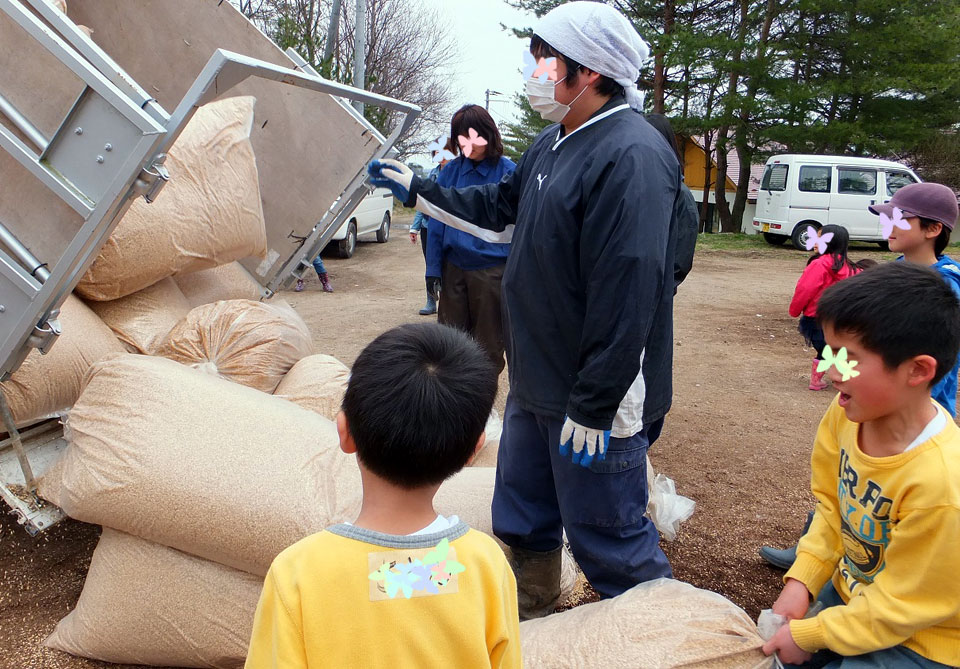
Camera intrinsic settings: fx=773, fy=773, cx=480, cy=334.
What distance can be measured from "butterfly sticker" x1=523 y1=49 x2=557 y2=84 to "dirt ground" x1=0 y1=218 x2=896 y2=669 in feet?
5.24

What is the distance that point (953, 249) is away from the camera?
45.8ft

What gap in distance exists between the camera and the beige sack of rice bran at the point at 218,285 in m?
3.14

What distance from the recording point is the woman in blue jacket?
11.9 ft

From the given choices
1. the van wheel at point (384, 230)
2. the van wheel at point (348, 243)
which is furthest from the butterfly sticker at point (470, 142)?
the van wheel at point (384, 230)

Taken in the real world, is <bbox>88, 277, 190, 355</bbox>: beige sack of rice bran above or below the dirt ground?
above

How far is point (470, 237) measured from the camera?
3619mm

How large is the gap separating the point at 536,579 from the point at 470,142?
2.13 meters

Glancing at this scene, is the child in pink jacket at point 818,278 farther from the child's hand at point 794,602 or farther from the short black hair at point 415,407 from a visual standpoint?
the short black hair at point 415,407

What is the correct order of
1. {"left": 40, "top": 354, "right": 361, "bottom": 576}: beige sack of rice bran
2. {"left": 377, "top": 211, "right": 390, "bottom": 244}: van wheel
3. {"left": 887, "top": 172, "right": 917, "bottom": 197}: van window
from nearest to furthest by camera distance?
1. {"left": 40, "top": 354, "right": 361, "bottom": 576}: beige sack of rice bran
2. {"left": 377, "top": 211, "right": 390, "bottom": 244}: van wheel
3. {"left": 887, "top": 172, "right": 917, "bottom": 197}: van window

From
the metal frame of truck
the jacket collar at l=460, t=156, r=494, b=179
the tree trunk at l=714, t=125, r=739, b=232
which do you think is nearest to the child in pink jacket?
the jacket collar at l=460, t=156, r=494, b=179

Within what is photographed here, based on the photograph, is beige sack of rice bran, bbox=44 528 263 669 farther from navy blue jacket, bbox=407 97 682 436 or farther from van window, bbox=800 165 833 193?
van window, bbox=800 165 833 193

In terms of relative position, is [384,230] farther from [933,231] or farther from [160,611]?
[160,611]

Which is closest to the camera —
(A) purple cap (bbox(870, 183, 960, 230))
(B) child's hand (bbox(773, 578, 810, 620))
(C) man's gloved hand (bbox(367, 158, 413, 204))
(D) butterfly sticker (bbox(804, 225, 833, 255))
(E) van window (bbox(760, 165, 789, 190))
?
(B) child's hand (bbox(773, 578, 810, 620))

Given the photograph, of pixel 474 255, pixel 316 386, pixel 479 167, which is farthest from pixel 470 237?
pixel 316 386
